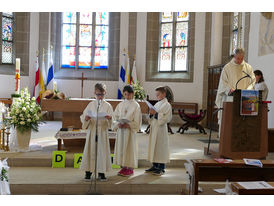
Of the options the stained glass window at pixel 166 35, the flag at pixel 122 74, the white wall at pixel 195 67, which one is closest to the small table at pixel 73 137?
the flag at pixel 122 74

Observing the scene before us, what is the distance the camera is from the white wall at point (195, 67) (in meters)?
13.1

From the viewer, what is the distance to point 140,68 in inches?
548

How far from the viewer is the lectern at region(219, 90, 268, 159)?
585 cm

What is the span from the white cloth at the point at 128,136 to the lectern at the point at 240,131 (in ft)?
A: 4.74

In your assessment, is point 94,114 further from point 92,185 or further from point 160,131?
point 160,131

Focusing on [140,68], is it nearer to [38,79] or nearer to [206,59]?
[206,59]

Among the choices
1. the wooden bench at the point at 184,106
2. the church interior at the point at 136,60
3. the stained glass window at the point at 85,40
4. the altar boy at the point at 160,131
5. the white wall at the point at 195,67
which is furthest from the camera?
the stained glass window at the point at 85,40

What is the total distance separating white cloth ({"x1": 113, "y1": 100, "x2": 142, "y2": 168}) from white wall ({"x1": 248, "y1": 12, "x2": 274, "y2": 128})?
4.29 m

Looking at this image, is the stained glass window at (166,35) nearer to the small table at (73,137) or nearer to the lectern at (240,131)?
the small table at (73,137)

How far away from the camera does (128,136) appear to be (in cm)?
578

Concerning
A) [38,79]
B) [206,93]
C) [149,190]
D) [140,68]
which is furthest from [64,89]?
[149,190]

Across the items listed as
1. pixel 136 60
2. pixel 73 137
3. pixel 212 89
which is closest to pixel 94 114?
pixel 73 137

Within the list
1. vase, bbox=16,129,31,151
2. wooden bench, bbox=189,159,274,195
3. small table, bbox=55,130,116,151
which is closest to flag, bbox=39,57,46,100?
small table, bbox=55,130,116,151

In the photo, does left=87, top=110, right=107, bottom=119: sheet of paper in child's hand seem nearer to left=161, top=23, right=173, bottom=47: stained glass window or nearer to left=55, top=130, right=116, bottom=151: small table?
left=55, top=130, right=116, bottom=151: small table
